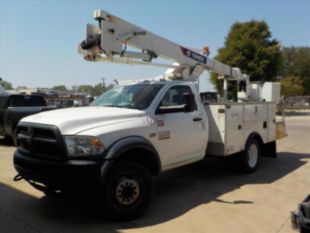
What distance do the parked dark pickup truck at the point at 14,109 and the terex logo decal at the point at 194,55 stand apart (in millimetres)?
6085

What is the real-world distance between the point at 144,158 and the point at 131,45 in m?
2.65

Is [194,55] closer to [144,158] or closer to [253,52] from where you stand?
[144,158]

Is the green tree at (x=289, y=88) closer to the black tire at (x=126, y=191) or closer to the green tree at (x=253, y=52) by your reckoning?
the green tree at (x=253, y=52)

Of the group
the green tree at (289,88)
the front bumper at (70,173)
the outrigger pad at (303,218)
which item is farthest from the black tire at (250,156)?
the green tree at (289,88)

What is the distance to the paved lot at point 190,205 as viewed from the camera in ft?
15.3

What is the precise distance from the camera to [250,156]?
8148 millimetres

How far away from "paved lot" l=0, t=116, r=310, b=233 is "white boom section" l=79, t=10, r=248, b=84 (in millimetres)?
2468

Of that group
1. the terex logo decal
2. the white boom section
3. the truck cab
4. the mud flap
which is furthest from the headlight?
the mud flap

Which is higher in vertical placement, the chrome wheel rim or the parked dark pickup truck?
the parked dark pickup truck

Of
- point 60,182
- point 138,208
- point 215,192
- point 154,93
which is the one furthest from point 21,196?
point 215,192

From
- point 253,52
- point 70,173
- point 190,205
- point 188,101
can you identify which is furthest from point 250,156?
point 253,52

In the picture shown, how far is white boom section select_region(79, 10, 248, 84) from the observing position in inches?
250

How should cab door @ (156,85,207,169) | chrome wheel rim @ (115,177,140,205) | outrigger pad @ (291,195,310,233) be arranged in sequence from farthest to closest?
1. cab door @ (156,85,207,169)
2. chrome wheel rim @ (115,177,140,205)
3. outrigger pad @ (291,195,310,233)

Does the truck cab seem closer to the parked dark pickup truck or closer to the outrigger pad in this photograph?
the outrigger pad
